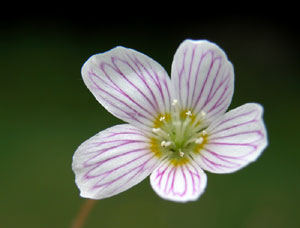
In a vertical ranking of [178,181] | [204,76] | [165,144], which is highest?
[204,76]

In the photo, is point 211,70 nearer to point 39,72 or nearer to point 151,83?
point 151,83

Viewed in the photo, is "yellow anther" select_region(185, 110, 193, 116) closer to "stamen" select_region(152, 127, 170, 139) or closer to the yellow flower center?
the yellow flower center

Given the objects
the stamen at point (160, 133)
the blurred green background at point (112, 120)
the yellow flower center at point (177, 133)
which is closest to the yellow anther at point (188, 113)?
the yellow flower center at point (177, 133)

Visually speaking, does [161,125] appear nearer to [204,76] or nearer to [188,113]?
[188,113]

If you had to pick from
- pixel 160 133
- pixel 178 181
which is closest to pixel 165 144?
pixel 160 133

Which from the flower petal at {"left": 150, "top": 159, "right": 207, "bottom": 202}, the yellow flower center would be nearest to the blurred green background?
the yellow flower center

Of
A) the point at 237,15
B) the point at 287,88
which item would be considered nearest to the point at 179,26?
the point at 237,15

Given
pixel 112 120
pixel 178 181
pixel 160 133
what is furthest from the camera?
pixel 112 120
